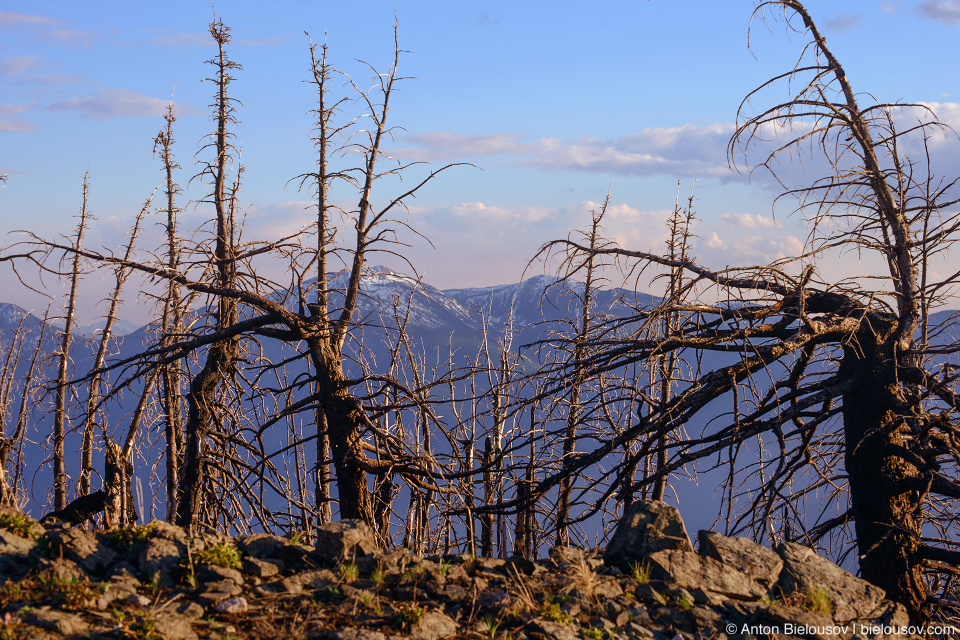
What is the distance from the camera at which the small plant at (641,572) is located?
468 centimetres

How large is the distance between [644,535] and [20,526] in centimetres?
453

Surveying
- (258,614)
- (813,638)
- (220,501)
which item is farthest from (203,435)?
(813,638)

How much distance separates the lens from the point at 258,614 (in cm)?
410

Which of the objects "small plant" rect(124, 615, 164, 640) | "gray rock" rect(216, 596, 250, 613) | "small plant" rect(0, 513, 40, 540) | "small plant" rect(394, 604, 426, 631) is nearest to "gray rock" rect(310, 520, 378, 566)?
"gray rock" rect(216, 596, 250, 613)

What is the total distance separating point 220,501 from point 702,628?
586 cm

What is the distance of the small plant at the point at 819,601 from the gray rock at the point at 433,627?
91.9 inches

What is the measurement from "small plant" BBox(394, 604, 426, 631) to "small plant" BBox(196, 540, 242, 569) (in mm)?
1322

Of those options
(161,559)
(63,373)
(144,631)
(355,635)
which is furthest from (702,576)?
(63,373)

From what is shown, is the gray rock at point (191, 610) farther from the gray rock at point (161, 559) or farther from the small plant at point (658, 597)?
the small plant at point (658, 597)

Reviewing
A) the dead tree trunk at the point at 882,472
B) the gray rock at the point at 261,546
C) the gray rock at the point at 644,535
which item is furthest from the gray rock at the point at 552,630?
the dead tree trunk at the point at 882,472

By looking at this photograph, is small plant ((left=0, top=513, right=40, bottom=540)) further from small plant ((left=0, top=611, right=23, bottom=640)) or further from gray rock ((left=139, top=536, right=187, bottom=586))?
small plant ((left=0, top=611, right=23, bottom=640))

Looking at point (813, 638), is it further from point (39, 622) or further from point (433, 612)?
point (39, 622)

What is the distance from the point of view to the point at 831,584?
4.71 metres

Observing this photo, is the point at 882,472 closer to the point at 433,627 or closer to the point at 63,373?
the point at 433,627
